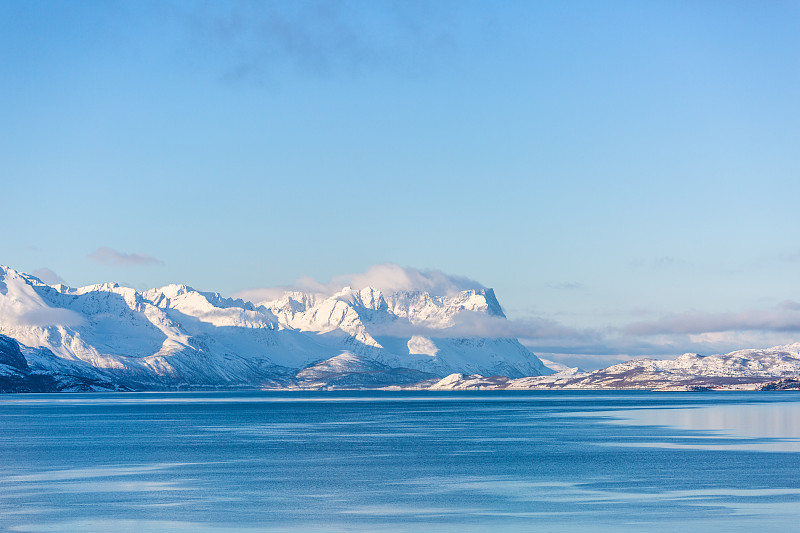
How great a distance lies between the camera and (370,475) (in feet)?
314

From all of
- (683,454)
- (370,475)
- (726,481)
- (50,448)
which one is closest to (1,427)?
(50,448)

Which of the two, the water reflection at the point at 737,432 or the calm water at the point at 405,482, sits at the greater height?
the water reflection at the point at 737,432

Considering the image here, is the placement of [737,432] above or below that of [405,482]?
above

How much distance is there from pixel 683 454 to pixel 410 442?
39.2 m

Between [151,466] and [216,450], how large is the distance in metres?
21.4

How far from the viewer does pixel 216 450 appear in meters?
126

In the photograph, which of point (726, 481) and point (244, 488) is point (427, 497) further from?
point (726, 481)

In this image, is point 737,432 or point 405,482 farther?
point 737,432

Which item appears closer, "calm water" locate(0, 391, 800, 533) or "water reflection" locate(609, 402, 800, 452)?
"calm water" locate(0, 391, 800, 533)

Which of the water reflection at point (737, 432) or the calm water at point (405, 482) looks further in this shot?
the water reflection at point (737, 432)

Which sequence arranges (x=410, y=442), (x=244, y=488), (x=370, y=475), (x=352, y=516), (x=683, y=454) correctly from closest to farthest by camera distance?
(x=352, y=516)
(x=244, y=488)
(x=370, y=475)
(x=683, y=454)
(x=410, y=442)

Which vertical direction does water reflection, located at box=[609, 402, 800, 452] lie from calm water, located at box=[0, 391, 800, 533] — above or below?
above

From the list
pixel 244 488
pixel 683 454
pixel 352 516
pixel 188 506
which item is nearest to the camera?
pixel 352 516

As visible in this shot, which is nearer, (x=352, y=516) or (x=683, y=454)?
(x=352, y=516)
